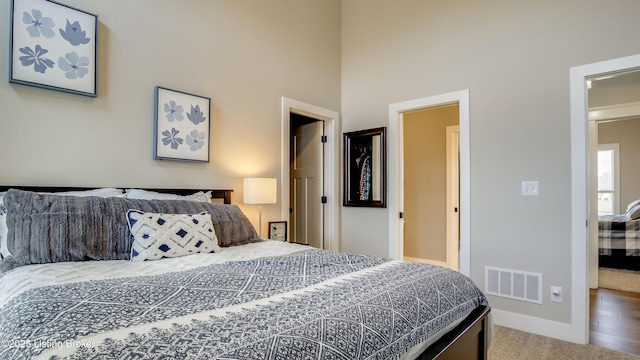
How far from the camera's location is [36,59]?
205cm

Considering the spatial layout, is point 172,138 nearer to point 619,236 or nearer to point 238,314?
point 238,314

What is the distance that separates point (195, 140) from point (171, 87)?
0.45m

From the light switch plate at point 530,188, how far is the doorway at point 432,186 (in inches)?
82.1

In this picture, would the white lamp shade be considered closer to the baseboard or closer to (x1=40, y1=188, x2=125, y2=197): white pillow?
(x1=40, y1=188, x2=125, y2=197): white pillow

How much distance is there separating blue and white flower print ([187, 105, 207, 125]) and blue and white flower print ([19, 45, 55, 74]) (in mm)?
921

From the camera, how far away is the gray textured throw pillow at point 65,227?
5.24 ft

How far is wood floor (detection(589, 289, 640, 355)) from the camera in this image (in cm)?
262

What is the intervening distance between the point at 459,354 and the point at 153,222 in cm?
168

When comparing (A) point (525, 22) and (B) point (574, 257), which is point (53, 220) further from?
(A) point (525, 22)

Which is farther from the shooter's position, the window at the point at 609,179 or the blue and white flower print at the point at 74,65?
the window at the point at 609,179

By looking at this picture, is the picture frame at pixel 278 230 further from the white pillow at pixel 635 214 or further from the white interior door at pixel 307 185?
the white pillow at pixel 635 214

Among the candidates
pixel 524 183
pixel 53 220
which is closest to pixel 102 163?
pixel 53 220

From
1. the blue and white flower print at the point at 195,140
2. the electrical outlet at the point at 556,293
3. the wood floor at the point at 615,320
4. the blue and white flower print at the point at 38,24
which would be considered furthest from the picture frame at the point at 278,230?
the wood floor at the point at 615,320

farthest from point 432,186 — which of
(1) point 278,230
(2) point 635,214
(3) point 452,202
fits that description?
(2) point 635,214
